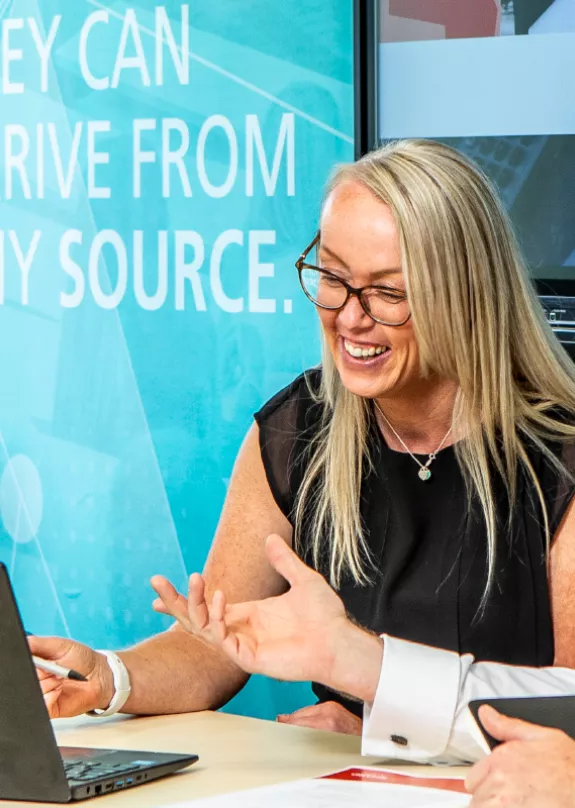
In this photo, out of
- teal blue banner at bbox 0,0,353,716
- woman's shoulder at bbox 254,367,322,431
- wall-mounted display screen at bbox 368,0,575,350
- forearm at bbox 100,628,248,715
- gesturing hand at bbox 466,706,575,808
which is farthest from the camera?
teal blue banner at bbox 0,0,353,716

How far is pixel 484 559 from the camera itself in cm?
199

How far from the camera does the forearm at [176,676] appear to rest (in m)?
1.83

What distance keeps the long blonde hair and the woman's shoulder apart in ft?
0.30

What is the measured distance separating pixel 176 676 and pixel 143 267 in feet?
5.55

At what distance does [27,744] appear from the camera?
4.41 ft

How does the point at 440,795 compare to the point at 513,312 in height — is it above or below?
below

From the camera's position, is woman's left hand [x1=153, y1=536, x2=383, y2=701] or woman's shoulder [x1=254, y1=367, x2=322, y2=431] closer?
woman's left hand [x1=153, y1=536, x2=383, y2=701]

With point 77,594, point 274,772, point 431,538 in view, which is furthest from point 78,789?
point 77,594

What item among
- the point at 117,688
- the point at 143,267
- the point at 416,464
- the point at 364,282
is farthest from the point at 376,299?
the point at 143,267

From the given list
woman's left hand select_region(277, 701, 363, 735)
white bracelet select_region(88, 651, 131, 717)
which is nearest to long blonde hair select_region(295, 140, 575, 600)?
woman's left hand select_region(277, 701, 363, 735)

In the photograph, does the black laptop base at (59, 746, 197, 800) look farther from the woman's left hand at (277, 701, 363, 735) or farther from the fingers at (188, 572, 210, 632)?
the woman's left hand at (277, 701, 363, 735)

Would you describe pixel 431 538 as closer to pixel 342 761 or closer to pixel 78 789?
pixel 342 761

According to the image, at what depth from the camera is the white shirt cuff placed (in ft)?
5.02

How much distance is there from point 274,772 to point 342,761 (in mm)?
104
